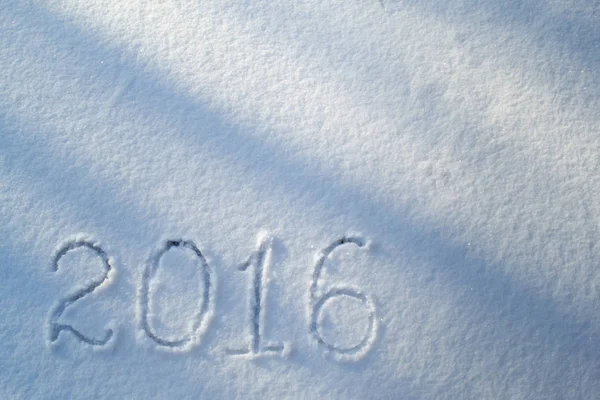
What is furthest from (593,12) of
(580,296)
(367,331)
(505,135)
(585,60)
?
(367,331)

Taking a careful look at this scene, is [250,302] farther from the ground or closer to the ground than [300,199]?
closer to the ground

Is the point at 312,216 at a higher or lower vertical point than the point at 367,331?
higher

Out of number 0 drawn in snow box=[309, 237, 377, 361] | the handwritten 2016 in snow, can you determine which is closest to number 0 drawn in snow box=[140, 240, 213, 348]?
the handwritten 2016 in snow

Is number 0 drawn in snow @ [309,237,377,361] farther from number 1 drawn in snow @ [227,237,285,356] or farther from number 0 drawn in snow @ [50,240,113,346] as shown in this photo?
number 0 drawn in snow @ [50,240,113,346]

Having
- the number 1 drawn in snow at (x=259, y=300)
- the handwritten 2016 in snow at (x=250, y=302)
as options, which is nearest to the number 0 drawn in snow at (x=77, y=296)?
the handwritten 2016 in snow at (x=250, y=302)

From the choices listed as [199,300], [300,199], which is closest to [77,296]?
[199,300]

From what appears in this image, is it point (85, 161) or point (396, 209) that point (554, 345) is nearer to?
point (396, 209)

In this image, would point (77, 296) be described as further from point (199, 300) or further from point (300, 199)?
point (300, 199)
